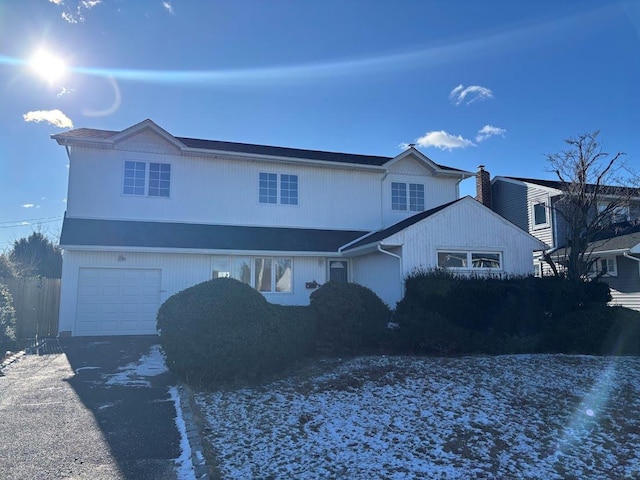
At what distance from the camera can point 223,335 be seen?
8.02m

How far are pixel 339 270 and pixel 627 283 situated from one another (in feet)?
38.0

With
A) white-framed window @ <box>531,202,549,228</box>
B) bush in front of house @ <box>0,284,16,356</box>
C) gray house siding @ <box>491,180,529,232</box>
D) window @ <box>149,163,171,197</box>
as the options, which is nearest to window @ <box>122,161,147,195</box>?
window @ <box>149,163,171,197</box>

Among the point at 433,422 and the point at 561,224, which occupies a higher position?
the point at 561,224

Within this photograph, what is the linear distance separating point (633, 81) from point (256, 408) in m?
15.4

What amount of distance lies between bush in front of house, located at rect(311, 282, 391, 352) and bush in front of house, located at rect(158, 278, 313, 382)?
1.35m

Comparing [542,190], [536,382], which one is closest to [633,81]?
[542,190]

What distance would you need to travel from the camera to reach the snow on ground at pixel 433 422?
462 cm

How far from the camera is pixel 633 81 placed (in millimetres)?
14219

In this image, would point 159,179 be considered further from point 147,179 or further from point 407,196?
point 407,196

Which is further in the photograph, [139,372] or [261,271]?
[261,271]

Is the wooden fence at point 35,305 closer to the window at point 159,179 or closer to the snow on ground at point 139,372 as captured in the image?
the window at point 159,179

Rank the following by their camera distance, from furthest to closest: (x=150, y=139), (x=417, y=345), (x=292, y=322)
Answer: (x=150, y=139) → (x=417, y=345) → (x=292, y=322)

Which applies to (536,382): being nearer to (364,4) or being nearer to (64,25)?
(364,4)

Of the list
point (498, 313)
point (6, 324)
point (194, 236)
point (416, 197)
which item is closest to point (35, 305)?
point (6, 324)
